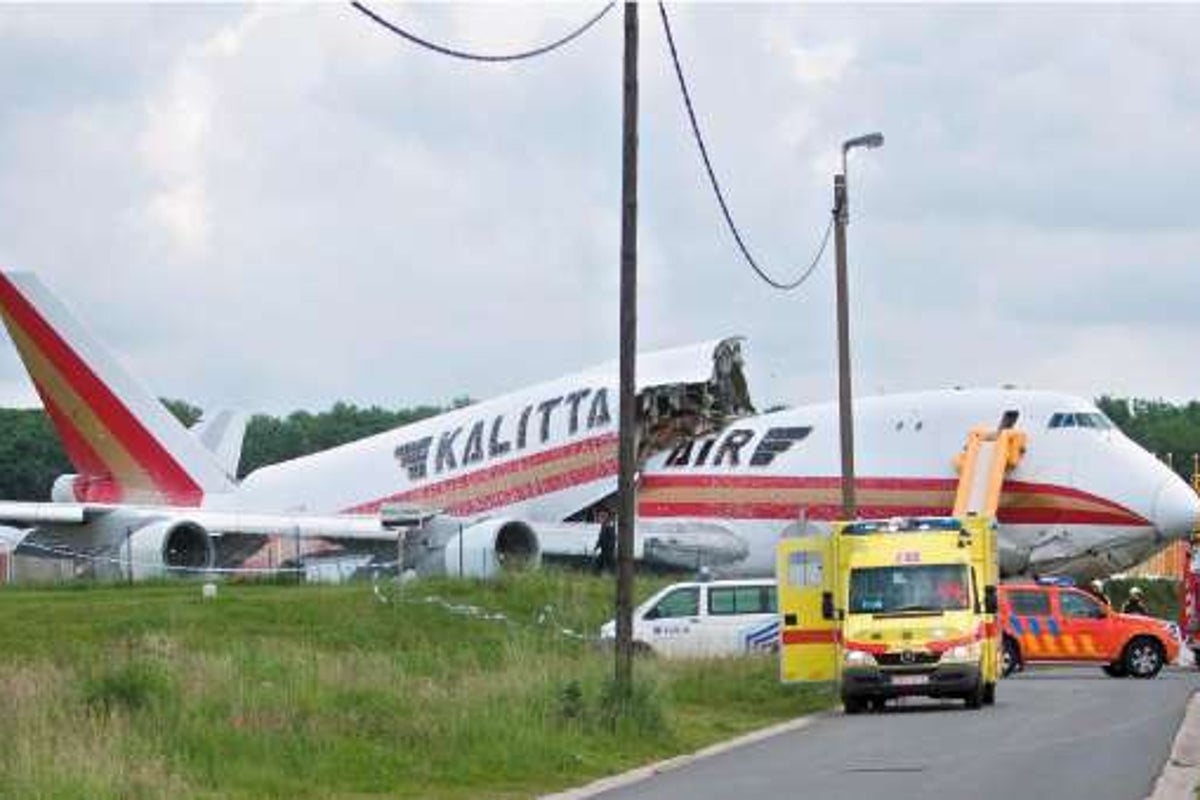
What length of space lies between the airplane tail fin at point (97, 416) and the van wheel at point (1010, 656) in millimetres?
24686

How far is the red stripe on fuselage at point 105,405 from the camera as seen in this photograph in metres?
58.6

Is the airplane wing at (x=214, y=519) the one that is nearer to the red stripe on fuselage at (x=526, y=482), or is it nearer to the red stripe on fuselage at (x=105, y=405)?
the red stripe on fuselage at (x=526, y=482)

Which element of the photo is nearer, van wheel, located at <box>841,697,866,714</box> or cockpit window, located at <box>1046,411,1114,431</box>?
van wheel, located at <box>841,697,866,714</box>

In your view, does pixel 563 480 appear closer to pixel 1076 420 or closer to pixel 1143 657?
pixel 1076 420

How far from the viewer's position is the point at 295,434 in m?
151

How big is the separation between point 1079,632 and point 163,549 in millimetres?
18366

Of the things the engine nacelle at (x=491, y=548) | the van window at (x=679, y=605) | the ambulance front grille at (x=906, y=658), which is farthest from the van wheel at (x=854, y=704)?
the engine nacelle at (x=491, y=548)

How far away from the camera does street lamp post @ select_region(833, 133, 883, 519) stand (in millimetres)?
45750

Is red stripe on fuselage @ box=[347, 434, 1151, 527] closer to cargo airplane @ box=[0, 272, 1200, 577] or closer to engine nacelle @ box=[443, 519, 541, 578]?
cargo airplane @ box=[0, 272, 1200, 577]

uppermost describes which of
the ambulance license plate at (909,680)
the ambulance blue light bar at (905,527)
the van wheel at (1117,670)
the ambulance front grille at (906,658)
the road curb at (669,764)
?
the ambulance blue light bar at (905,527)

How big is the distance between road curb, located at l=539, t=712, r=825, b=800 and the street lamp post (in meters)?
14.7

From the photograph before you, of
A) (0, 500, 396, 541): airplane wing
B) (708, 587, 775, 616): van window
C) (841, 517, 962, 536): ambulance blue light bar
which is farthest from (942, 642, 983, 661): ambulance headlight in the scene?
(0, 500, 396, 541): airplane wing

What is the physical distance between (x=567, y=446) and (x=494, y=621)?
14843 millimetres

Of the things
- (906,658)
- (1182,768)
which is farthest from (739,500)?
(1182,768)
